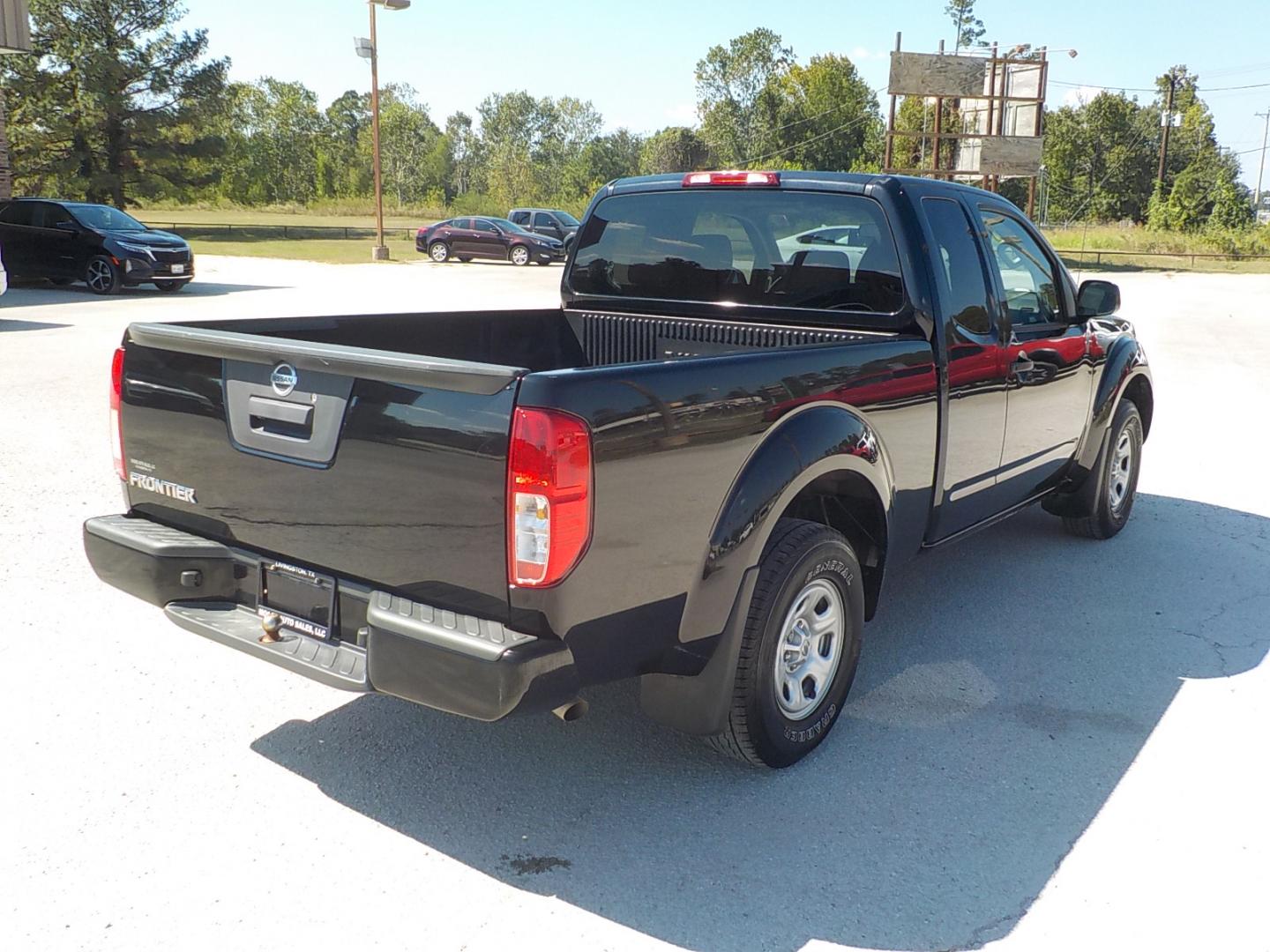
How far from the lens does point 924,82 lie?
1348 inches

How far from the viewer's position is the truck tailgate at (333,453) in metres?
2.72

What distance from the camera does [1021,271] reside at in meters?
5.02

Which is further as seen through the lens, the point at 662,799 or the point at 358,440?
the point at 662,799

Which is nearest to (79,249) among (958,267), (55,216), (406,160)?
(55,216)

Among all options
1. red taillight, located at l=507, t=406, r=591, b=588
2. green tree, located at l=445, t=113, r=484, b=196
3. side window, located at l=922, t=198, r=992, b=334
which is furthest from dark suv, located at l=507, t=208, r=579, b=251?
green tree, located at l=445, t=113, r=484, b=196

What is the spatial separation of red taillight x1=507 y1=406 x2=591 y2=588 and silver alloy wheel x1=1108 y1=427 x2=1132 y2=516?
4.21 metres

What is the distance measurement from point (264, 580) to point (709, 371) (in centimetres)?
142

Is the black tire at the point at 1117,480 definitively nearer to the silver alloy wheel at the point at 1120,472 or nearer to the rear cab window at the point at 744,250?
the silver alloy wheel at the point at 1120,472

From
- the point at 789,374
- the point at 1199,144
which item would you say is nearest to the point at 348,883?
the point at 789,374

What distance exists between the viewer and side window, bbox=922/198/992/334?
4.31m

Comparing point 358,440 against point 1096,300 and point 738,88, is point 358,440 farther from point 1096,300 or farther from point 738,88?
point 738,88

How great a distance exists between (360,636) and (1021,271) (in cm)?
350

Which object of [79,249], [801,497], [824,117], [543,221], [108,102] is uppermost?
[824,117]

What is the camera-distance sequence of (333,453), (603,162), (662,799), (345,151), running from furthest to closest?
(603,162) → (345,151) → (662,799) → (333,453)
